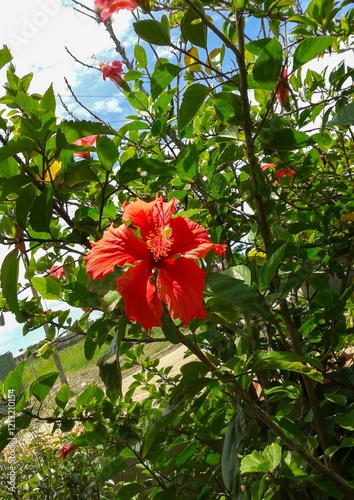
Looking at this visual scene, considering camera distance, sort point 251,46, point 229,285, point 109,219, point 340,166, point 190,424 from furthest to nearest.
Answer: point 340,166, point 190,424, point 109,219, point 251,46, point 229,285

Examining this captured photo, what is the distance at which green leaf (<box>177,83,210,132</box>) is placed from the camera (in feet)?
2.81

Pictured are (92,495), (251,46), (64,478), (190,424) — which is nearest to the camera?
(251,46)

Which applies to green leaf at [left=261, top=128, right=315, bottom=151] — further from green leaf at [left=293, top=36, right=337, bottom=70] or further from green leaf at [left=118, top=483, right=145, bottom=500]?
green leaf at [left=118, top=483, right=145, bottom=500]

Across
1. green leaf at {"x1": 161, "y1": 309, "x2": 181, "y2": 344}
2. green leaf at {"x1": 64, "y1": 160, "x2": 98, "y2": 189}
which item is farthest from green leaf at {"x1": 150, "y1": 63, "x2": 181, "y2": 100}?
green leaf at {"x1": 161, "y1": 309, "x2": 181, "y2": 344}

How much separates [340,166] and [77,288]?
1.29 metres

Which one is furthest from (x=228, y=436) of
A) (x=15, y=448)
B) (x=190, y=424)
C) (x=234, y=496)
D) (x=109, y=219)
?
(x=15, y=448)

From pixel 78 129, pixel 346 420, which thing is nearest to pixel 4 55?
pixel 78 129

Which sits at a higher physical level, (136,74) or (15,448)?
(136,74)

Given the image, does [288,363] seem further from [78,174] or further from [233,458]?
[78,174]

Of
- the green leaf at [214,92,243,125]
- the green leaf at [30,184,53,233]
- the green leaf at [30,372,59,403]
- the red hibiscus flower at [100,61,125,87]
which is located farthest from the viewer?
the red hibiscus flower at [100,61,125,87]

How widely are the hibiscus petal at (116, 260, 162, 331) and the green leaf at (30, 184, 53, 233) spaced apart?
16 cm

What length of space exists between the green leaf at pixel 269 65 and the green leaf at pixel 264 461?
2.14 ft

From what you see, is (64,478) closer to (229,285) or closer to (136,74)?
(136,74)

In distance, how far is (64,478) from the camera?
7.30 ft
